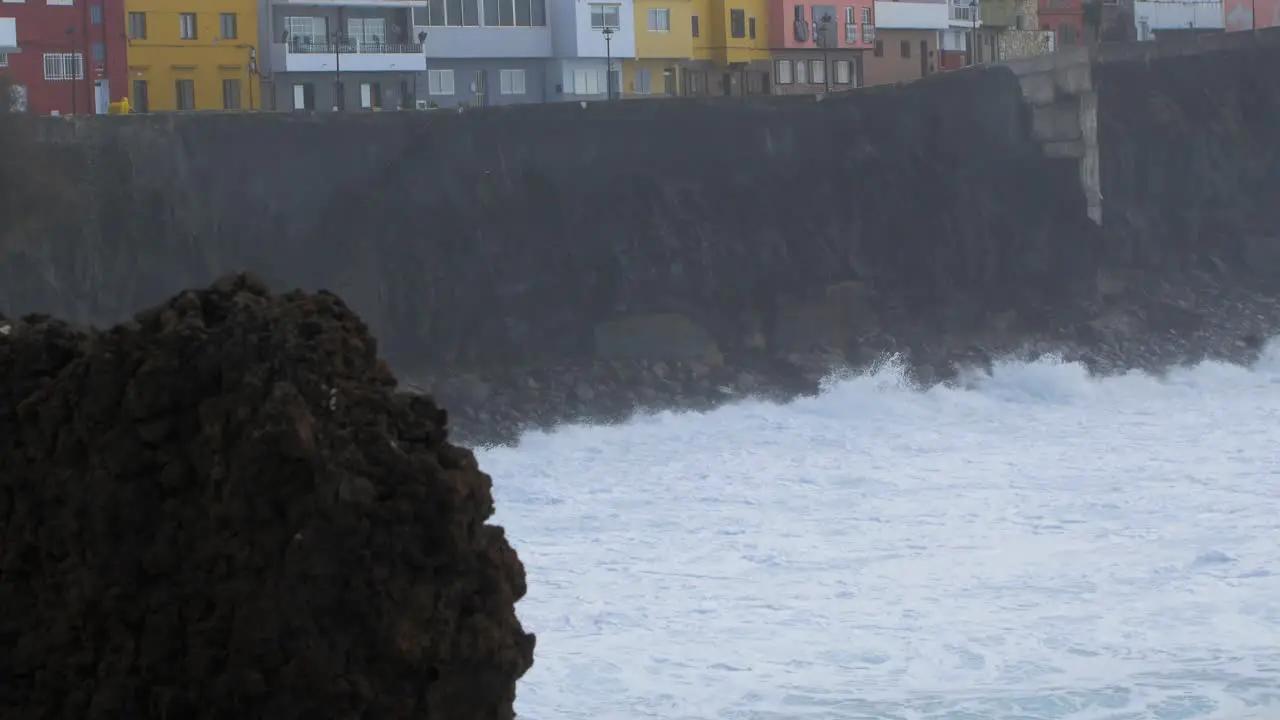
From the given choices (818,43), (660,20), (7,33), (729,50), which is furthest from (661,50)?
(7,33)

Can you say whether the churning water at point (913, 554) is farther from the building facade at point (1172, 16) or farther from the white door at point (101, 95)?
the building facade at point (1172, 16)

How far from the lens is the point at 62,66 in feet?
87.9

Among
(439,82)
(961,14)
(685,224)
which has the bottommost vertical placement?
(685,224)

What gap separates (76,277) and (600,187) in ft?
20.1

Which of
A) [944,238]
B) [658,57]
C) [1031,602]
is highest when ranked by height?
Result: [658,57]

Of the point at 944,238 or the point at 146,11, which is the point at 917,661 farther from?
the point at 146,11

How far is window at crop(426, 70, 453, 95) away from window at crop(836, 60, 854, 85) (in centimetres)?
744

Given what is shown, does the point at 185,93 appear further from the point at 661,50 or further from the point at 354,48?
the point at 661,50

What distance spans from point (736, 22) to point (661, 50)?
1645mm

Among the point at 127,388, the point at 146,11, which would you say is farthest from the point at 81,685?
the point at 146,11

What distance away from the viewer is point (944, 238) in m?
24.1

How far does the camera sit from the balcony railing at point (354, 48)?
2906cm

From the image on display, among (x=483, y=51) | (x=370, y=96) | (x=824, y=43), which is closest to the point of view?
(x=370, y=96)

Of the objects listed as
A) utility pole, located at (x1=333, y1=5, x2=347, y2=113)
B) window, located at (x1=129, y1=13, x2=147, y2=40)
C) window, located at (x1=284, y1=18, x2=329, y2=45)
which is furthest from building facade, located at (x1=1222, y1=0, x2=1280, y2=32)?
window, located at (x1=129, y1=13, x2=147, y2=40)
